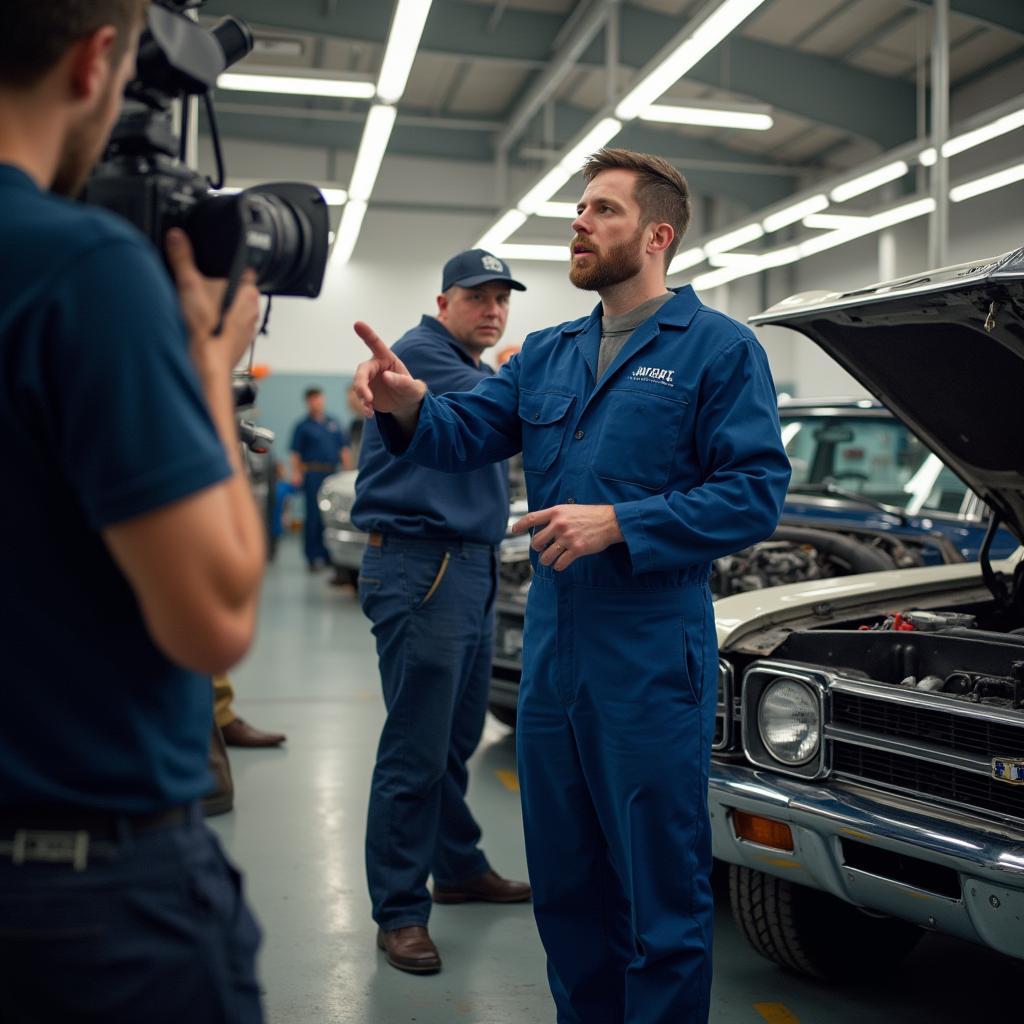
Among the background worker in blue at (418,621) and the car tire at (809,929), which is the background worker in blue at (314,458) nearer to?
the background worker in blue at (418,621)

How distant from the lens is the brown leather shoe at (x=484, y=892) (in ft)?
11.4

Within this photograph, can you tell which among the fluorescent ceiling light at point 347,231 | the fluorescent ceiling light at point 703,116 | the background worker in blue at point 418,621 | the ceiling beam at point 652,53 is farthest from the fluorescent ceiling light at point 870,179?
the background worker in blue at point 418,621

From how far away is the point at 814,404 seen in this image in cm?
545

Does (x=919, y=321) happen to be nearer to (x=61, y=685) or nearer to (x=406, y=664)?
(x=406, y=664)

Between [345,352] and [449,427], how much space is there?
16.4m

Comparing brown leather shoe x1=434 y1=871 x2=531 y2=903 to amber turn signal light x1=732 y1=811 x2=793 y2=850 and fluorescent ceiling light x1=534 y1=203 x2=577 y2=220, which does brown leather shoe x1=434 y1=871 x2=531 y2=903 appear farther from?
fluorescent ceiling light x1=534 y1=203 x2=577 y2=220

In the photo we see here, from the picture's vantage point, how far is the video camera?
1209 mm

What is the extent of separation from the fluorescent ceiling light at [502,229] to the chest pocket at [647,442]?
11.0m

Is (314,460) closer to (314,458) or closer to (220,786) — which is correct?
(314,458)

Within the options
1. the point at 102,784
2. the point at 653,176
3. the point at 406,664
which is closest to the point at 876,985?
the point at 406,664

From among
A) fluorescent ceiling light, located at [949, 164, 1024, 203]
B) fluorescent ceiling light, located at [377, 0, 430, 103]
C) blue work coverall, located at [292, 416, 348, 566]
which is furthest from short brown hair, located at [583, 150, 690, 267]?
blue work coverall, located at [292, 416, 348, 566]

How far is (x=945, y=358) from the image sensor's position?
9.27 feet

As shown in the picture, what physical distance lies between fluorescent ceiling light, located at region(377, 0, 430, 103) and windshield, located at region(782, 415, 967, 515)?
3951mm

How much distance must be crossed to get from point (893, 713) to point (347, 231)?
46.1 feet
